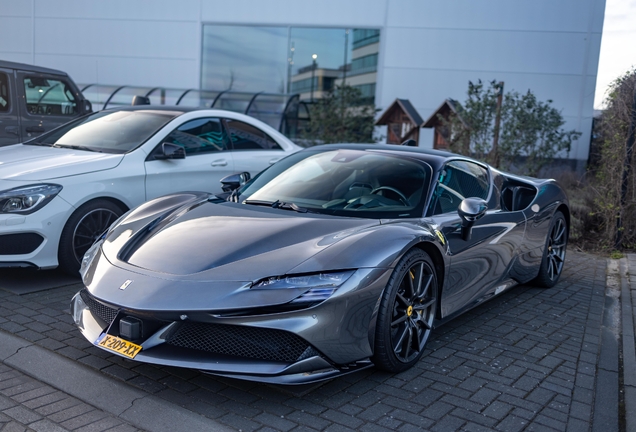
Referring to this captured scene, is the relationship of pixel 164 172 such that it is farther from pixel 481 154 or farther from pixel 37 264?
pixel 481 154

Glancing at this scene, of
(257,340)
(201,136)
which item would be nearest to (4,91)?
(201,136)

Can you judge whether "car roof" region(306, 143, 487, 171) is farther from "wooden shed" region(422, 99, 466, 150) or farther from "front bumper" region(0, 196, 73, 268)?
"wooden shed" region(422, 99, 466, 150)

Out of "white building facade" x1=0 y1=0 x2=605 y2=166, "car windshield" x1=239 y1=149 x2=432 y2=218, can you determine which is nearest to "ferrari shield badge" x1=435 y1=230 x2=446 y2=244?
"car windshield" x1=239 y1=149 x2=432 y2=218

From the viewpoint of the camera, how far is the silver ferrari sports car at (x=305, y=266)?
3072 millimetres

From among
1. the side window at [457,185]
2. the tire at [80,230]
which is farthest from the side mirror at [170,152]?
the side window at [457,185]

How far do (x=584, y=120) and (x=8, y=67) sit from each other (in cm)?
1516

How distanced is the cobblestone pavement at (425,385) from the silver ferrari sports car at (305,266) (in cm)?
20

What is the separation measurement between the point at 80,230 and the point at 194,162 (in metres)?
1.52

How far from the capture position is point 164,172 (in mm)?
6059

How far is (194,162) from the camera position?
6422mm

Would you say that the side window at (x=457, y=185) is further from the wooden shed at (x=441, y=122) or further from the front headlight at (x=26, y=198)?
the wooden shed at (x=441, y=122)

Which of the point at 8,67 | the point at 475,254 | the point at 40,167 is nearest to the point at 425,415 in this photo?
the point at 475,254

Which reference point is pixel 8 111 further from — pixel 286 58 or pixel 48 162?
pixel 286 58

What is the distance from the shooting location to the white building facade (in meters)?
17.6
